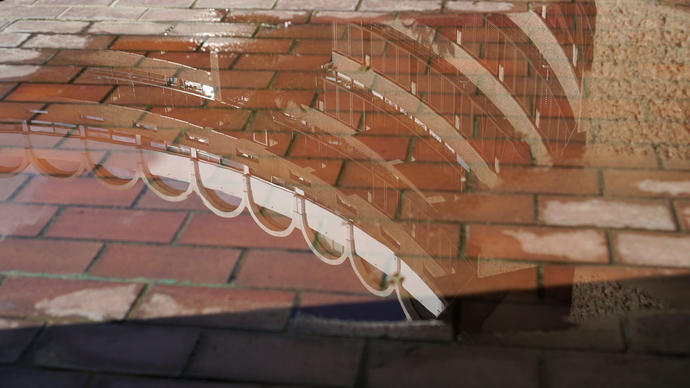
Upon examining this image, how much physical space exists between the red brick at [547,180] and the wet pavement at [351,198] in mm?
10

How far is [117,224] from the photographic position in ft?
8.66

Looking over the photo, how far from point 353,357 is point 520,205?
934 millimetres

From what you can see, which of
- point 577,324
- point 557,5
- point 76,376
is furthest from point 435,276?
point 557,5

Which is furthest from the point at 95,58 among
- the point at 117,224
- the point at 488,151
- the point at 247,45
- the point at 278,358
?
the point at 278,358

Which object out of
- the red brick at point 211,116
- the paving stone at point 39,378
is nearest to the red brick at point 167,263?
the paving stone at point 39,378

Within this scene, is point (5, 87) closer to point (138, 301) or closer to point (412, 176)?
point (138, 301)

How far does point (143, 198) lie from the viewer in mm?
2783

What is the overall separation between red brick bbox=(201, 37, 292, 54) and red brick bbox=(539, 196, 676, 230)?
5.57 ft

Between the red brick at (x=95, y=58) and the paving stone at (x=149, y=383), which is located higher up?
the red brick at (x=95, y=58)

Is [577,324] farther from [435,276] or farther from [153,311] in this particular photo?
[153,311]

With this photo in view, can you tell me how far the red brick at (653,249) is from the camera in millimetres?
2367

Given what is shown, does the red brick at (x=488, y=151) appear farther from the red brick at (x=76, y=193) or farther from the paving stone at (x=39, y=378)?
the paving stone at (x=39, y=378)

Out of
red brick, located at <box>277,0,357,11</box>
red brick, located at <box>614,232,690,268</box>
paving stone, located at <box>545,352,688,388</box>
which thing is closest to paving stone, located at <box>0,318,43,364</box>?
paving stone, located at <box>545,352,688,388</box>

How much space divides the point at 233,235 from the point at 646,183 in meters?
1.42
